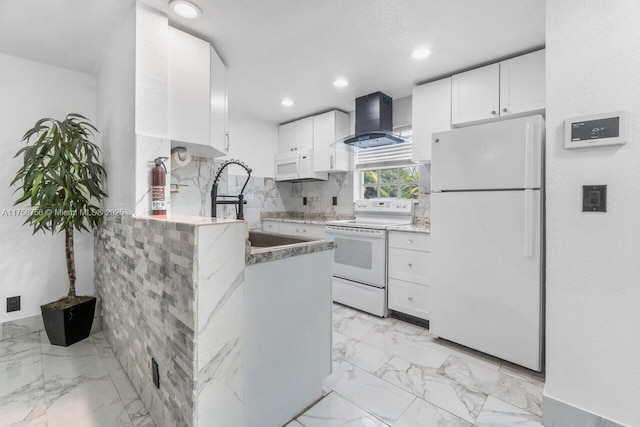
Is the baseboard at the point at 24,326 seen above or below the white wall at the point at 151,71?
below

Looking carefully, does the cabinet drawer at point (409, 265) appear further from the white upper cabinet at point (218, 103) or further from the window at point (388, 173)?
the white upper cabinet at point (218, 103)

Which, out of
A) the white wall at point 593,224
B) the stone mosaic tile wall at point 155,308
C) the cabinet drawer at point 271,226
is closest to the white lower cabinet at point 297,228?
the cabinet drawer at point 271,226

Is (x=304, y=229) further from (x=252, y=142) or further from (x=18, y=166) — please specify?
(x=18, y=166)

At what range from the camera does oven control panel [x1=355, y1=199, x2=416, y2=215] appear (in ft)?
10.2

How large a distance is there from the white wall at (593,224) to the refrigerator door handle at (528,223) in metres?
0.34

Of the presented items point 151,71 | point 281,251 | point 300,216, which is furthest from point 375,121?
point 281,251

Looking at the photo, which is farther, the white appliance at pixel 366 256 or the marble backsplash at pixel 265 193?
the marble backsplash at pixel 265 193

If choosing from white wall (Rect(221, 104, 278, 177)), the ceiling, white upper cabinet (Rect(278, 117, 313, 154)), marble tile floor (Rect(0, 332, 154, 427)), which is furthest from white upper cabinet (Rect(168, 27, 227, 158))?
white upper cabinet (Rect(278, 117, 313, 154))

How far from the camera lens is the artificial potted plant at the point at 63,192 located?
1.95 m

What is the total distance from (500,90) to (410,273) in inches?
67.1

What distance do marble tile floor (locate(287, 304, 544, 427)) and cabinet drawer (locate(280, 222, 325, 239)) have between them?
1300 mm

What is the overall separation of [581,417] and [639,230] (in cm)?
91

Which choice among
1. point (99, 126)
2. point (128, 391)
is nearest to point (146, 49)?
point (99, 126)

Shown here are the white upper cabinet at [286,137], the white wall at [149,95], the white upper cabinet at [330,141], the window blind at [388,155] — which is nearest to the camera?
the white wall at [149,95]
